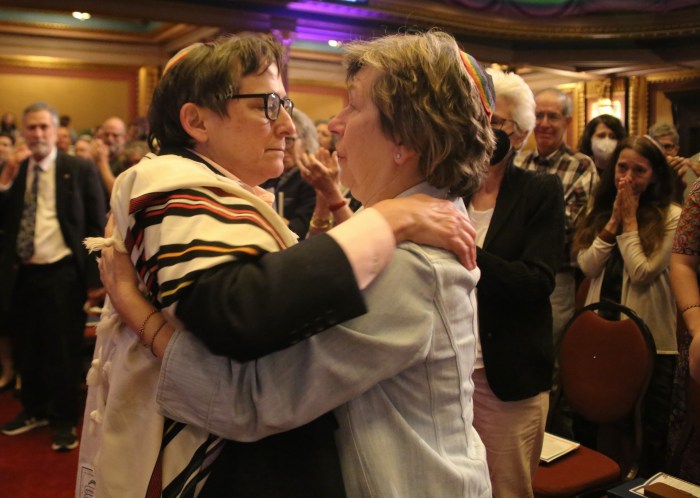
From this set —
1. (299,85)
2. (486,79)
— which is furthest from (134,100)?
(486,79)

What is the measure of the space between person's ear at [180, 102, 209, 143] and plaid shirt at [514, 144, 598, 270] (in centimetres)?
268

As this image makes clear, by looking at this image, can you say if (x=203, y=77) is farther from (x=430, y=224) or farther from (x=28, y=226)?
(x=28, y=226)

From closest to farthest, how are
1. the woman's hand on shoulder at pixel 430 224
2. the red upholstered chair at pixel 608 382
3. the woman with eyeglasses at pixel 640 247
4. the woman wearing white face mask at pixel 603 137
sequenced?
the woman's hand on shoulder at pixel 430 224 < the red upholstered chair at pixel 608 382 < the woman with eyeglasses at pixel 640 247 < the woman wearing white face mask at pixel 603 137

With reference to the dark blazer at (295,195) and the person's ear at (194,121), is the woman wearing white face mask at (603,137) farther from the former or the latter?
the person's ear at (194,121)

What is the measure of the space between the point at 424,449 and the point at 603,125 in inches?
156

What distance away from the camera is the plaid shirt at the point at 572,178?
3668 mm

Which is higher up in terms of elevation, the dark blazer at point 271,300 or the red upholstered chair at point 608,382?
the dark blazer at point 271,300

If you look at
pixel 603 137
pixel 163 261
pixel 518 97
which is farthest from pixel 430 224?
pixel 603 137

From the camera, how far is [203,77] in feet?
4.05

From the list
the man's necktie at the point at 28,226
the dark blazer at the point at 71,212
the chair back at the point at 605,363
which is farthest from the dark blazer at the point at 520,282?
the man's necktie at the point at 28,226

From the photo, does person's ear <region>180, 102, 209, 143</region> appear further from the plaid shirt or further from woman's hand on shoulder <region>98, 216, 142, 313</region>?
the plaid shirt

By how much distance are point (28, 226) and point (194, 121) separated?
3134 millimetres

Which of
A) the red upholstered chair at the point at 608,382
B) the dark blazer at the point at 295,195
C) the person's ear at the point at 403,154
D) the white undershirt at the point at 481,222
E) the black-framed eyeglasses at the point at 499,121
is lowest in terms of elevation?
the red upholstered chair at the point at 608,382

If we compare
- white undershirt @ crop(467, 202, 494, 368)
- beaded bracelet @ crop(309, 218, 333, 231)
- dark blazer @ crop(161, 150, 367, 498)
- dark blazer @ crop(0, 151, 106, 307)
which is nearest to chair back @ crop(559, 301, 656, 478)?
white undershirt @ crop(467, 202, 494, 368)
